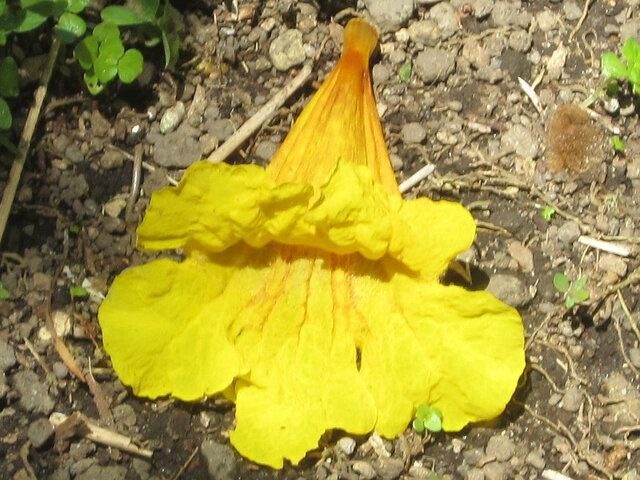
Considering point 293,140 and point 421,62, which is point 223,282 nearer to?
point 293,140

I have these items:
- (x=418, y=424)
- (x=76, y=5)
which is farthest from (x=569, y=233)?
(x=76, y=5)

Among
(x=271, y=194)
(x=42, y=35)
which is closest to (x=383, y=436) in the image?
(x=271, y=194)

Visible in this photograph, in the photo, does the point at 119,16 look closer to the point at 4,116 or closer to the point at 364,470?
the point at 4,116

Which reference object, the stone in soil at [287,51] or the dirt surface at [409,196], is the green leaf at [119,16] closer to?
the dirt surface at [409,196]

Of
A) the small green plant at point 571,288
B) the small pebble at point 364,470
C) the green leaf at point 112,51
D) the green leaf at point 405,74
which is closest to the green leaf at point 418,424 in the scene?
the small pebble at point 364,470

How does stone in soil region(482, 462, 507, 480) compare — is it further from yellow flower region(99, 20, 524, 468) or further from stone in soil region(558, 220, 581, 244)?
stone in soil region(558, 220, 581, 244)

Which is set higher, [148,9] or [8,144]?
[148,9]
